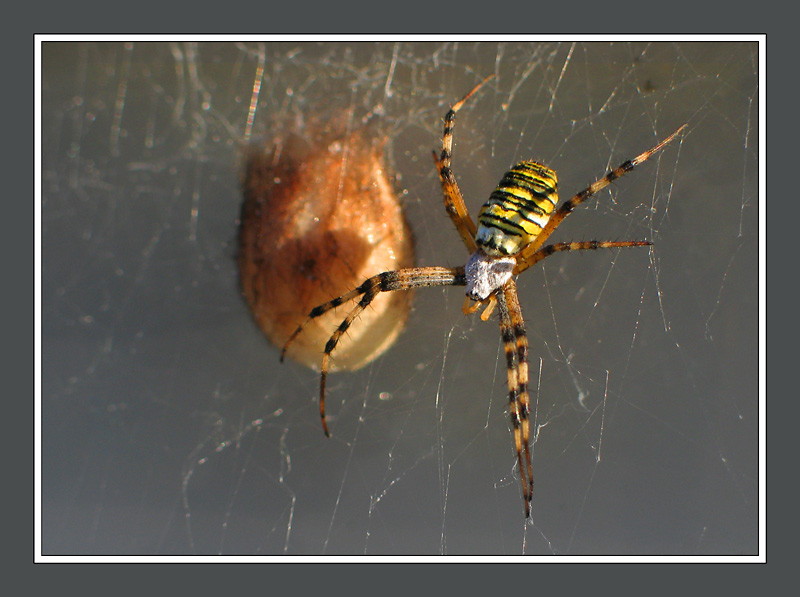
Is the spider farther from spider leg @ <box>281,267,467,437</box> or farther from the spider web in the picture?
the spider web

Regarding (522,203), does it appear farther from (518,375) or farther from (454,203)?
(518,375)

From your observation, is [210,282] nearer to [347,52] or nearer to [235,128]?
[235,128]

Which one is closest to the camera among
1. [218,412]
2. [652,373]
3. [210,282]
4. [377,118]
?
[652,373]

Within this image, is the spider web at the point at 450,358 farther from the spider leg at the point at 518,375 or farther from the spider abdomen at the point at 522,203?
the spider abdomen at the point at 522,203

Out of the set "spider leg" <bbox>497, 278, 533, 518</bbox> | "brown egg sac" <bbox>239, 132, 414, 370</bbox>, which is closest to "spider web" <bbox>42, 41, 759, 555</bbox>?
"spider leg" <bbox>497, 278, 533, 518</bbox>

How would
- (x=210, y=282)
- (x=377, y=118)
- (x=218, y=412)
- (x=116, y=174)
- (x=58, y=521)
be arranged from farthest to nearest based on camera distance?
(x=116, y=174) < (x=210, y=282) < (x=218, y=412) < (x=58, y=521) < (x=377, y=118)

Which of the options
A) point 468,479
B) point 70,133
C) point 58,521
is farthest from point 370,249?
point 70,133

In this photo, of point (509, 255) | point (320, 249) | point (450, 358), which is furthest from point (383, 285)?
point (450, 358)

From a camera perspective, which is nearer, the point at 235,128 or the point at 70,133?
the point at 235,128
